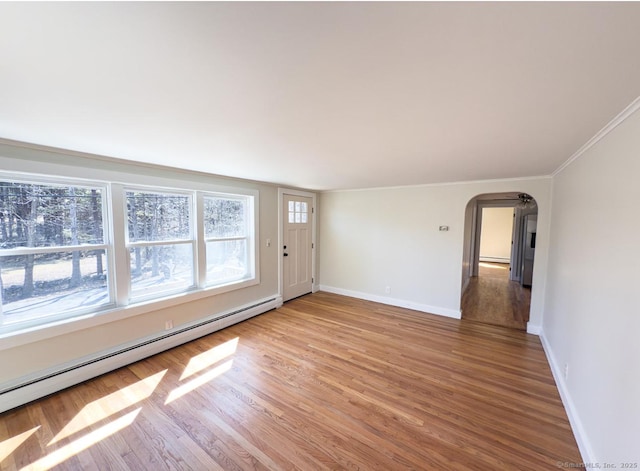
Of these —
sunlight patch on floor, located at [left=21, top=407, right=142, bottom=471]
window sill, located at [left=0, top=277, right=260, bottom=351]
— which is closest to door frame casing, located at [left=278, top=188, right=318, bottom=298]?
window sill, located at [left=0, top=277, right=260, bottom=351]

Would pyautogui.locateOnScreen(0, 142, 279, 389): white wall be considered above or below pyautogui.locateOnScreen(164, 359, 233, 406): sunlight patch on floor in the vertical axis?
above

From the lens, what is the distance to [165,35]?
813 millimetres

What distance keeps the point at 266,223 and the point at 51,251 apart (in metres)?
2.53

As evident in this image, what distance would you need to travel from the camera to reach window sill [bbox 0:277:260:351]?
2059 millimetres

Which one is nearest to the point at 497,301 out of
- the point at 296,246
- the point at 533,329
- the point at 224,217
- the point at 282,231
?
the point at 533,329

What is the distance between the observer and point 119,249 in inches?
104

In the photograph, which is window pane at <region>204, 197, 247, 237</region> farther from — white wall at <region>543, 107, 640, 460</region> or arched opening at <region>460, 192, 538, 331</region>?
white wall at <region>543, 107, 640, 460</region>

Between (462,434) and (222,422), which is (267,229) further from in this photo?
(462,434)

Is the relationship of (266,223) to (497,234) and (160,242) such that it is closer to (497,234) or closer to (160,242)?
(160,242)

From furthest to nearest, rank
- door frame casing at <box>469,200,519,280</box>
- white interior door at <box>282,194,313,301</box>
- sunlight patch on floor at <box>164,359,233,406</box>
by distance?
door frame casing at <box>469,200,519,280</box> < white interior door at <box>282,194,313,301</box> < sunlight patch on floor at <box>164,359,233,406</box>

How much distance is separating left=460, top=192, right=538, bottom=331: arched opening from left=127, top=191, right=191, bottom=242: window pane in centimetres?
421

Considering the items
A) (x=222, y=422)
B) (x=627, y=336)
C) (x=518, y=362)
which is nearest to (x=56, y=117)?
(x=222, y=422)

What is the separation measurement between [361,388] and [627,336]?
6.03 feet

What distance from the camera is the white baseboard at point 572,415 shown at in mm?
1601
